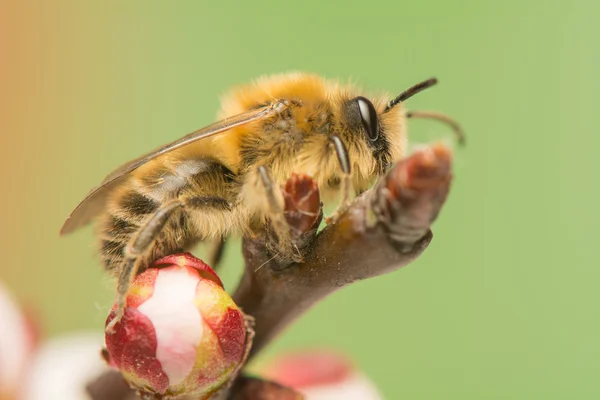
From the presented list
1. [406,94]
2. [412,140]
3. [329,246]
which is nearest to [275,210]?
[329,246]

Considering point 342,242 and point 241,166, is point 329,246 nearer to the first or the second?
point 342,242

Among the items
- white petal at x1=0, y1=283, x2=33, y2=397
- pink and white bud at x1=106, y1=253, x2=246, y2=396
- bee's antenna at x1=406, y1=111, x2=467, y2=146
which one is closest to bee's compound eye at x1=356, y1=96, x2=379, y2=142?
bee's antenna at x1=406, y1=111, x2=467, y2=146

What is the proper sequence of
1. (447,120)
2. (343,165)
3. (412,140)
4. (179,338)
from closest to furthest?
(179,338) < (343,165) < (447,120) < (412,140)

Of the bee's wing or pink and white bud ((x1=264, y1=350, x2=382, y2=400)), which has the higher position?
the bee's wing

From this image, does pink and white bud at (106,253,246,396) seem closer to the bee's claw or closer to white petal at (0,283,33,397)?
the bee's claw

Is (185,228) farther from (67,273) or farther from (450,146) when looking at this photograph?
(67,273)

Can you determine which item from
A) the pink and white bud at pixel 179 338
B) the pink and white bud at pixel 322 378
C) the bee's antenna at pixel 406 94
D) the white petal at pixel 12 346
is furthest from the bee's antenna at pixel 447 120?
the white petal at pixel 12 346

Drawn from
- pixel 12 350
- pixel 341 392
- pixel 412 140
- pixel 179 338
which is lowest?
pixel 412 140
